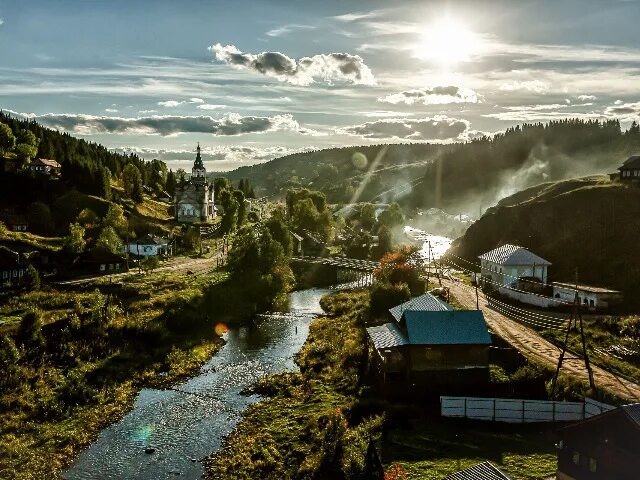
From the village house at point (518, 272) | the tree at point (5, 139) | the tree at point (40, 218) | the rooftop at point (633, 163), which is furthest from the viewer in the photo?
the tree at point (5, 139)

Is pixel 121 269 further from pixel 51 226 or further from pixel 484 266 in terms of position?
pixel 484 266

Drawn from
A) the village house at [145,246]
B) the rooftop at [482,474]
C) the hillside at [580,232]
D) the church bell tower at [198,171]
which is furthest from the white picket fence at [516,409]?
the church bell tower at [198,171]

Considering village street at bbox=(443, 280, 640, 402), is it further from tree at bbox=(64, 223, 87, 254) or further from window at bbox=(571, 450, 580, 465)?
tree at bbox=(64, 223, 87, 254)

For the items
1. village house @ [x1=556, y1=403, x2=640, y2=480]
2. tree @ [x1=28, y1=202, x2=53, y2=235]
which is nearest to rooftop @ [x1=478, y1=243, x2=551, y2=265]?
village house @ [x1=556, y1=403, x2=640, y2=480]

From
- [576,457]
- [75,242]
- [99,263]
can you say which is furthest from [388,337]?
[75,242]

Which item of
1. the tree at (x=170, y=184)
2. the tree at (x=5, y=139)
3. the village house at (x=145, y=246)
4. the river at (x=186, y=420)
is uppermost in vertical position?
the tree at (x=5, y=139)

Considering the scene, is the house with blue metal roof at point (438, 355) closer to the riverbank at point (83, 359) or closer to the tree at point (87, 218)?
the riverbank at point (83, 359)
